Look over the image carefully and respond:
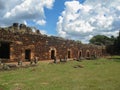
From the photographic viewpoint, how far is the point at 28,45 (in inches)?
930

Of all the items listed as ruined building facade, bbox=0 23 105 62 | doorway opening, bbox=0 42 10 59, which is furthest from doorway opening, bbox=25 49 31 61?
doorway opening, bbox=0 42 10 59

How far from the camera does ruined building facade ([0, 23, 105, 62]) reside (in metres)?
21.5

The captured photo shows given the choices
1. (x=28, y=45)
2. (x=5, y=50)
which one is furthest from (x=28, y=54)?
(x=5, y=50)

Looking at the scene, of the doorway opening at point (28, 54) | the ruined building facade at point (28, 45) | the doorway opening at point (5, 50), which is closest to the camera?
the ruined building facade at point (28, 45)

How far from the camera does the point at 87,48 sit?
137 ft

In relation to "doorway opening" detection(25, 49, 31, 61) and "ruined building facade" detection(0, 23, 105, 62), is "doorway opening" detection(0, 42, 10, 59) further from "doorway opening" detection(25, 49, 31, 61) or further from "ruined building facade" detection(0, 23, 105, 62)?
"doorway opening" detection(25, 49, 31, 61)

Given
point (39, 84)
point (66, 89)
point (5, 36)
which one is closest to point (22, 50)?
point (5, 36)

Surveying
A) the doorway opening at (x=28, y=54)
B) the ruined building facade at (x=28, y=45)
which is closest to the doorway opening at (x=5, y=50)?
the ruined building facade at (x=28, y=45)

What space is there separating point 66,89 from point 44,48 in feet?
54.1

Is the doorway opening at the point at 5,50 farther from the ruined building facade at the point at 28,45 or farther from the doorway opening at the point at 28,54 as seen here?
the doorway opening at the point at 28,54

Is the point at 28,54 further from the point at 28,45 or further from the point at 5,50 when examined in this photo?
the point at 5,50

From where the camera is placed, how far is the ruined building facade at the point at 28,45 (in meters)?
21.5

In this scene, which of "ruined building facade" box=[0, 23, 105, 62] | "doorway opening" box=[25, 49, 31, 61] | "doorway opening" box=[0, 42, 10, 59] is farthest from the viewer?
"doorway opening" box=[25, 49, 31, 61]

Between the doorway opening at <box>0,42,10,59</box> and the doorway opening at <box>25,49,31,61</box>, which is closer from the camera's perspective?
the doorway opening at <box>0,42,10,59</box>
